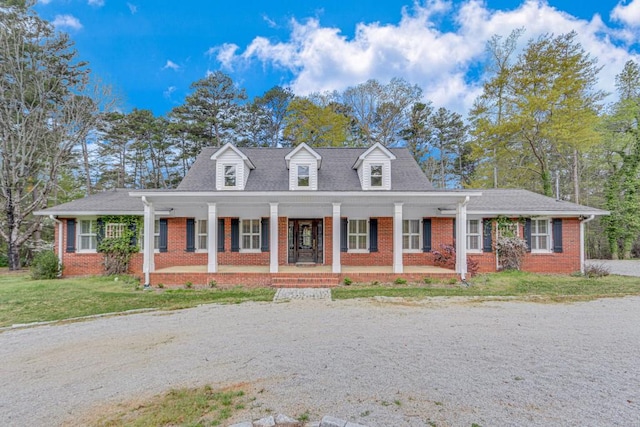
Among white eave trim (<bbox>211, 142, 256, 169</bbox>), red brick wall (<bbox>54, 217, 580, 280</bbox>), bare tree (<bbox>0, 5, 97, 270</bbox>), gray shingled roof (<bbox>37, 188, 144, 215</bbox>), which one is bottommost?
red brick wall (<bbox>54, 217, 580, 280</bbox>)

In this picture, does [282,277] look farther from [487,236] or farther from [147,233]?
[487,236]

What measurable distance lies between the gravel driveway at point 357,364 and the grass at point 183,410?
234mm

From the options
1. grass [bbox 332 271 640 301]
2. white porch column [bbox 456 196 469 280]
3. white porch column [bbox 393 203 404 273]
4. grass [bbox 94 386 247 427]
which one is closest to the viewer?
grass [bbox 94 386 247 427]

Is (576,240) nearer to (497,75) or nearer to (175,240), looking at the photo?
(497,75)

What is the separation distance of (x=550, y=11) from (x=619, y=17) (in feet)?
17.7

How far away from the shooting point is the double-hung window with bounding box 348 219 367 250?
13133 mm

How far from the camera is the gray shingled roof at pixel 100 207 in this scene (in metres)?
12.0

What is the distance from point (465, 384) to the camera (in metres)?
3.60

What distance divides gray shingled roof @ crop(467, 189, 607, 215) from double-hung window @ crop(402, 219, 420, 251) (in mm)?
2265

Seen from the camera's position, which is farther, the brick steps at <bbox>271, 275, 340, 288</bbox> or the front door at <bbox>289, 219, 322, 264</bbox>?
the front door at <bbox>289, 219, 322, 264</bbox>

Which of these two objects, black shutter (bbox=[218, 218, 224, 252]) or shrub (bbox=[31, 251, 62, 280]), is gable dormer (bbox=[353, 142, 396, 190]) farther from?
shrub (bbox=[31, 251, 62, 280])

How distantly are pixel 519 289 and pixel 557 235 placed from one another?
16.1 feet

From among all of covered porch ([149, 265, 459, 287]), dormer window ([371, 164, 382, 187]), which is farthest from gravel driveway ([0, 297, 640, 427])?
dormer window ([371, 164, 382, 187])

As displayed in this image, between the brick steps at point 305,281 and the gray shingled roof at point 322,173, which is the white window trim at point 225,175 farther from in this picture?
the brick steps at point 305,281
